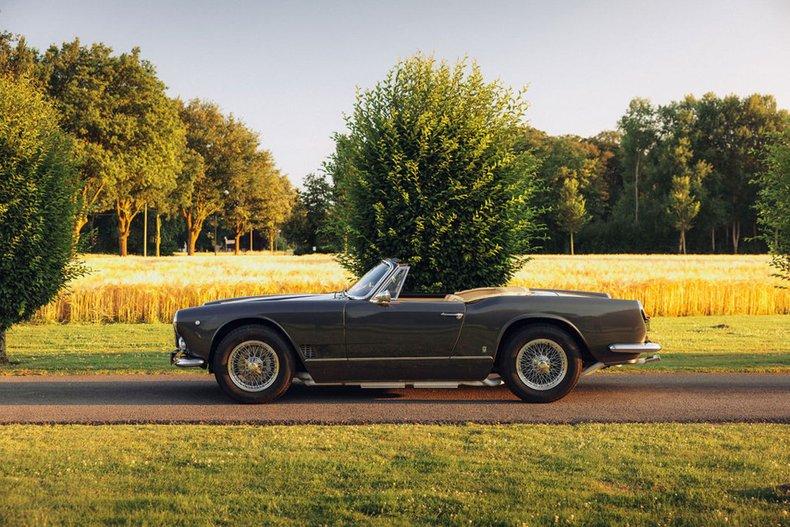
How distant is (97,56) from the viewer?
160 ft

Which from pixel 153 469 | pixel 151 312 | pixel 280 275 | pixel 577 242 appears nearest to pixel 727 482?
pixel 153 469

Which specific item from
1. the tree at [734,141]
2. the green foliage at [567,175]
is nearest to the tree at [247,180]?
the green foliage at [567,175]

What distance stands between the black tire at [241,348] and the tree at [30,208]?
5.50 m

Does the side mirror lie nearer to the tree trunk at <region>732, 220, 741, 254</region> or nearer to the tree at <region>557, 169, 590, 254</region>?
the tree at <region>557, 169, 590, 254</region>

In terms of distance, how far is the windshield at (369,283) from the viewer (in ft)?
29.6

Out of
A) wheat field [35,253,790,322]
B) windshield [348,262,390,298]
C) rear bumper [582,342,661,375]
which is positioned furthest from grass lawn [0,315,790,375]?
windshield [348,262,390,298]

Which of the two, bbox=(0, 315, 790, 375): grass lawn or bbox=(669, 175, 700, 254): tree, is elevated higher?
bbox=(669, 175, 700, 254): tree

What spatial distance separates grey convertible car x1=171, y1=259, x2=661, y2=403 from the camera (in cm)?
880

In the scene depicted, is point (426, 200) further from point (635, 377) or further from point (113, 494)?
point (113, 494)

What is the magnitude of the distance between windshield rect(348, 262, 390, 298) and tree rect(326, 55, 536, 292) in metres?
3.33

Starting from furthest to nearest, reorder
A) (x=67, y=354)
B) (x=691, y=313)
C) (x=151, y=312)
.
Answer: (x=691, y=313), (x=151, y=312), (x=67, y=354)

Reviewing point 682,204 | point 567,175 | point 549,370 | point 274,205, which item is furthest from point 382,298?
point 567,175

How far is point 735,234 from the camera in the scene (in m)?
76.5

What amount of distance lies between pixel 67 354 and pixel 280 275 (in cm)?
1079
